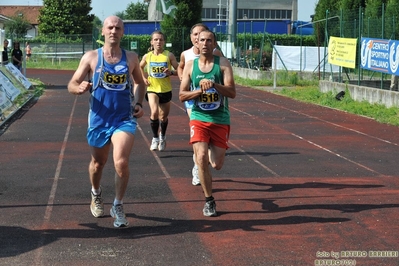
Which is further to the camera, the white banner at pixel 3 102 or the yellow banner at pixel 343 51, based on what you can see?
the yellow banner at pixel 343 51

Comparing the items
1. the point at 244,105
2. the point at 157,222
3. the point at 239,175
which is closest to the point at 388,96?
the point at 244,105

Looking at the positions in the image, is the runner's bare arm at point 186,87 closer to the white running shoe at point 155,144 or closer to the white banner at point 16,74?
the white running shoe at point 155,144

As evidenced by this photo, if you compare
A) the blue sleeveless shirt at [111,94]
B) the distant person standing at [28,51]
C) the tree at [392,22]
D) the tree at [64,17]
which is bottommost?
the distant person standing at [28,51]

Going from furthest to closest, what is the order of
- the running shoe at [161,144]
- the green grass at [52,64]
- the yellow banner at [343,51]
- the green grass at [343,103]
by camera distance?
1. the green grass at [52,64]
2. the yellow banner at [343,51]
3. the green grass at [343,103]
4. the running shoe at [161,144]

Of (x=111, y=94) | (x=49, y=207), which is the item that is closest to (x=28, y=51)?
(x=49, y=207)

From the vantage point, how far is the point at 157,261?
6594 mm

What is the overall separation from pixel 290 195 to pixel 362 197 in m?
0.86

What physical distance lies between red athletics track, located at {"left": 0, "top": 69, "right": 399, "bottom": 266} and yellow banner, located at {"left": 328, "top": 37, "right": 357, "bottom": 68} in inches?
335

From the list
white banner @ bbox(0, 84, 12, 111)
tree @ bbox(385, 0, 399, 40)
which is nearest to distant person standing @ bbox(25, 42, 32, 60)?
tree @ bbox(385, 0, 399, 40)

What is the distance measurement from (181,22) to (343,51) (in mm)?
30569

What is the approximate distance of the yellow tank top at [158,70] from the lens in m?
13.1

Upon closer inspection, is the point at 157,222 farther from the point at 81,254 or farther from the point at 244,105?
the point at 244,105

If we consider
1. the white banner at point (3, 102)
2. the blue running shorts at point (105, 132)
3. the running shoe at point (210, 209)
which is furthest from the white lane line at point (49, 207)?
the white banner at point (3, 102)

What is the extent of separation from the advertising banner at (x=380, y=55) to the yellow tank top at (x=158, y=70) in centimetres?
978
